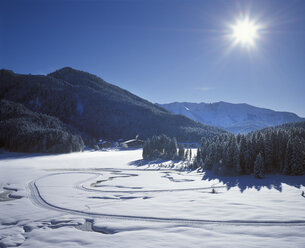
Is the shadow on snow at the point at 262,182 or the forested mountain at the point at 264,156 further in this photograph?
the forested mountain at the point at 264,156

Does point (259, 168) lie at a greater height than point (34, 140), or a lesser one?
lesser

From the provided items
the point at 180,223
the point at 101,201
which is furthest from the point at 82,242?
the point at 101,201

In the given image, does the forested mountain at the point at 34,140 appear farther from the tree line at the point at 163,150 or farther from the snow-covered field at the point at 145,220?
the snow-covered field at the point at 145,220

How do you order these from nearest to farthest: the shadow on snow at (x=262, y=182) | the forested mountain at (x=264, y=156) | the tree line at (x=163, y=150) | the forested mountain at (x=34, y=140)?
the shadow on snow at (x=262, y=182) → the forested mountain at (x=264, y=156) → the tree line at (x=163, y=150) → the forested mountain at (x=34, y=140)

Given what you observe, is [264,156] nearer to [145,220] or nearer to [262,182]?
[262,182]

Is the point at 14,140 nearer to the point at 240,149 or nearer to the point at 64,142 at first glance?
the point at 64,142

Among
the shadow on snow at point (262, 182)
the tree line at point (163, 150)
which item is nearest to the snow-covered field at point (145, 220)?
the shadow on snow at point (262, 182)

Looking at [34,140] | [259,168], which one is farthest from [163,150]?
[34,140]

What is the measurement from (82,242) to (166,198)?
54.0 ft

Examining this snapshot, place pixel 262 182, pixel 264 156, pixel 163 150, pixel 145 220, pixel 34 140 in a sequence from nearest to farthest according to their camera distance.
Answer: pixel 145 220, pixel 262 182, pixel 264 156, pixel 163 150, pixel 34 140

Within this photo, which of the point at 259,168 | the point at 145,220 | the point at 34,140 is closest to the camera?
the point at 145,220

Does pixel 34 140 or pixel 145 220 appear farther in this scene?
pixel 34 140

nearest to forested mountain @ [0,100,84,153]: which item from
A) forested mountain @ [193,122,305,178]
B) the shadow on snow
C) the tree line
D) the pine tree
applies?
the tree line

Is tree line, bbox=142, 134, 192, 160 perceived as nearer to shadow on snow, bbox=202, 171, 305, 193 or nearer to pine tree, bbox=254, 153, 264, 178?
shadow on snow, bbox=202, 171, 305, 193
